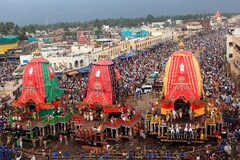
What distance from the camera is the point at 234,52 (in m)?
48.4

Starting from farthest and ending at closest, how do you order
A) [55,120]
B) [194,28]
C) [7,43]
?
[194,28]
[7,43]
[55,120]

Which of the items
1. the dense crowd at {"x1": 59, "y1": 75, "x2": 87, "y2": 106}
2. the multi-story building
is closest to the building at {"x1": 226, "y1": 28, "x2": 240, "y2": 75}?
the dense crowd at {"x1": 59, "y1": 75, "x2": 87, "y2": 106}

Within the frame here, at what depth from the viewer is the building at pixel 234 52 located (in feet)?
145

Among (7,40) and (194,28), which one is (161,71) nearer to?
(7,40)

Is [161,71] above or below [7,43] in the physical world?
below

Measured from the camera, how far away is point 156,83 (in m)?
39.3

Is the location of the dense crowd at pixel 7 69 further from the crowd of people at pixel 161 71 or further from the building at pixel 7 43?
the building at pixel 7 43

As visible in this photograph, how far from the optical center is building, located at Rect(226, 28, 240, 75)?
1740 inches

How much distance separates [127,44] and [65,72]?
74.7 feet

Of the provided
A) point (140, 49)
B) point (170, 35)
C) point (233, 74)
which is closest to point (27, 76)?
point (233, 74)

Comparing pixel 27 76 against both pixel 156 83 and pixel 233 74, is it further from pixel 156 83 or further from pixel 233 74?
pixel 233 74

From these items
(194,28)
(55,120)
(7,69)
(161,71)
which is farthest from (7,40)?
(194,28)

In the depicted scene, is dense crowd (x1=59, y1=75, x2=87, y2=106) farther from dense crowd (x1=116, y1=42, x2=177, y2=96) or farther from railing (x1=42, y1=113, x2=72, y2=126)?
railing (x1=42, y1=113, x2=72, y2=126)

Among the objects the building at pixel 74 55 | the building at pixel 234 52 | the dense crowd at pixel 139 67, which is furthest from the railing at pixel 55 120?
the building at pixel 234 52
